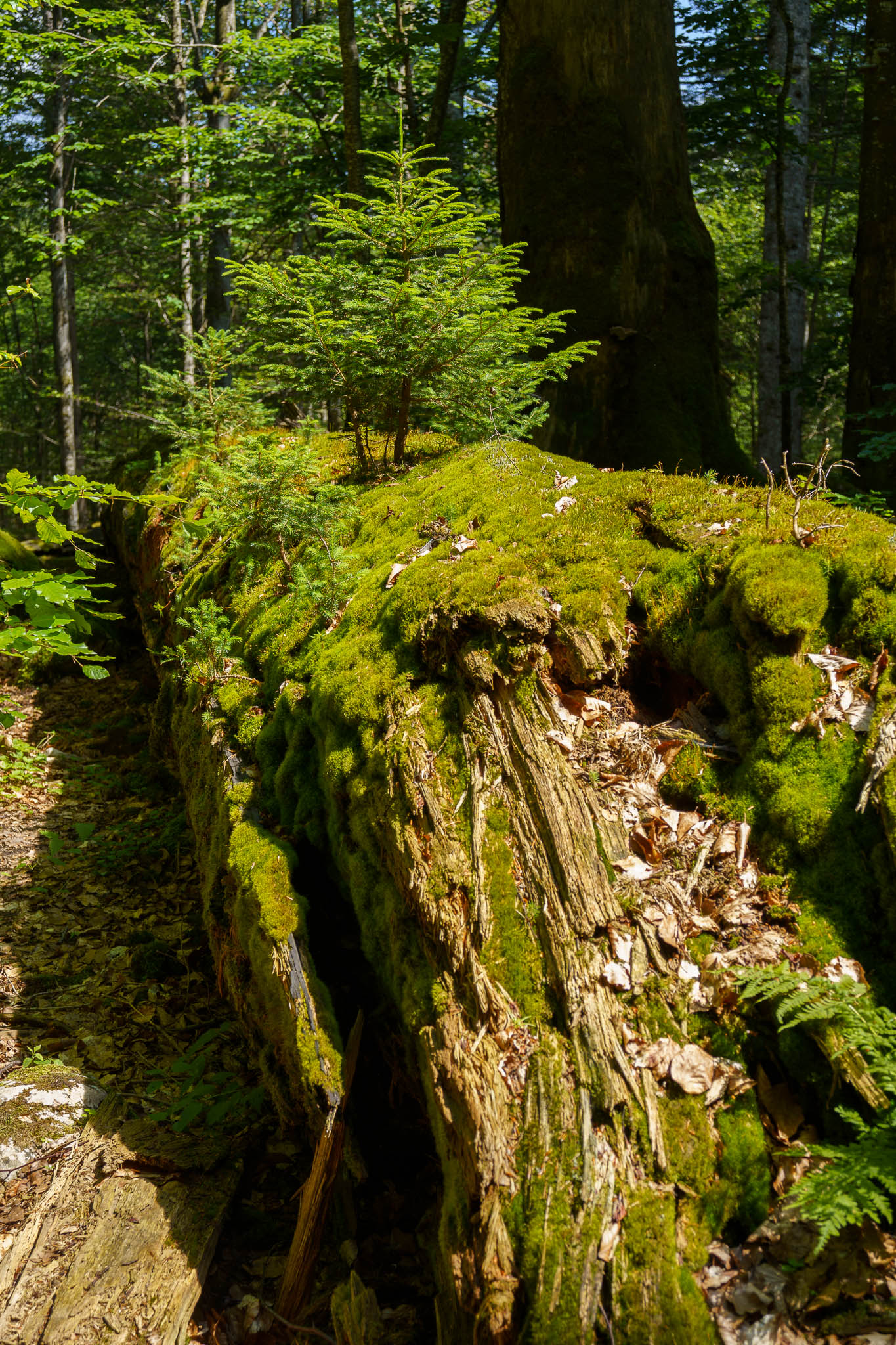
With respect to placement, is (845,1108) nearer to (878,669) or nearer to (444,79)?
(878,669)

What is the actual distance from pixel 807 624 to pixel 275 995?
2444 mm

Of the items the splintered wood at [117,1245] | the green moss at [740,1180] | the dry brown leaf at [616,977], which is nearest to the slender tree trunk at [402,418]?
the dry brown leaf at [616,977]

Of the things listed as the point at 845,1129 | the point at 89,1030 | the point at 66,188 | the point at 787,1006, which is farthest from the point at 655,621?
the point at 66,188

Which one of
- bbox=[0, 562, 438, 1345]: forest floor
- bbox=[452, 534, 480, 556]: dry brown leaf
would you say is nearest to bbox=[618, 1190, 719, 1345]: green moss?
bbox=[0, 562, 438, 1345]: forest floor

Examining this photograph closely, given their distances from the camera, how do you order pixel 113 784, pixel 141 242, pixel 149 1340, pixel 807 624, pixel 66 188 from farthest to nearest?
pixel 141 242 → pixel 66 188 → pixel 113 784 → pixel 807 624 → pixel 149 1340

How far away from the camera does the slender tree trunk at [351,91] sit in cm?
886

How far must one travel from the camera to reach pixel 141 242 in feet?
81.1

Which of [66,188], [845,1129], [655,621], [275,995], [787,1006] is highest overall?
[66,188]

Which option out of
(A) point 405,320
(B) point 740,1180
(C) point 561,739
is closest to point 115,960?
(C) point 561,739

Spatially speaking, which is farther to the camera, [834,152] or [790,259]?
[834,152]

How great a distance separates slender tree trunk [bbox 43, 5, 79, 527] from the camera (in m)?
17.8

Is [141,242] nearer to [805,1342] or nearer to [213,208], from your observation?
[213,208]

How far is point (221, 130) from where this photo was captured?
43.6 ft

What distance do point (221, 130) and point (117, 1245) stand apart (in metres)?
14.9
